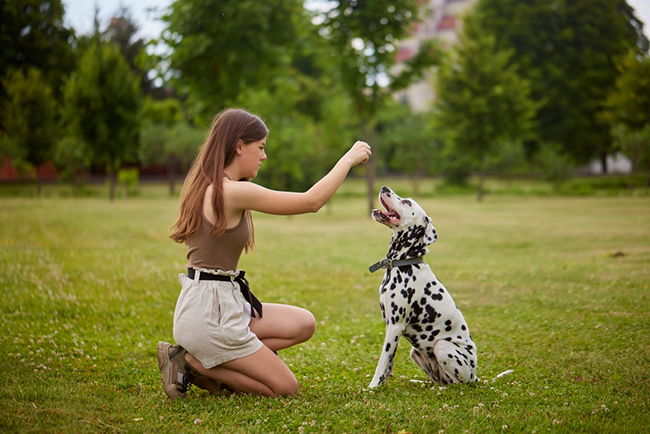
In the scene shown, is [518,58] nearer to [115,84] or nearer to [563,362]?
[115,84]

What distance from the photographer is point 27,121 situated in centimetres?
3791

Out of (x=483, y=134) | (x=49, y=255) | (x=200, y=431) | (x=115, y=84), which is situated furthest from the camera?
(x=115, y=84)

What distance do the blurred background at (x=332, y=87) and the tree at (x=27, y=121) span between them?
112 mm

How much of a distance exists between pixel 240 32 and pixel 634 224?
1536 cm

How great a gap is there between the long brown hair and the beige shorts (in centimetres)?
40

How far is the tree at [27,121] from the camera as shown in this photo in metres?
37.5

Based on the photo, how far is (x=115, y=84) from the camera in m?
36.5

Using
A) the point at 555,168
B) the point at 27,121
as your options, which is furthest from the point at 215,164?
the point at 27,121

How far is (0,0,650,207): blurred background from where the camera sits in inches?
754

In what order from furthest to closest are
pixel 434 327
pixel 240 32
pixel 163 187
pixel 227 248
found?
pixel 163 187 → pixel 240 32 → pixel 434 327 → pixel 227 248

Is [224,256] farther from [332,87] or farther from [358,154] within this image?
[332,87]

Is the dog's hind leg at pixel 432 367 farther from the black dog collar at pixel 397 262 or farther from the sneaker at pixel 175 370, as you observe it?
the sneaker at pixel 175 370

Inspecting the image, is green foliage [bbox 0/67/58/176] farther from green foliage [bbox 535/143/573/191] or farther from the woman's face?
the woman's face

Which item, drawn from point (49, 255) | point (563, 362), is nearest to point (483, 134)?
point (49, 255)
